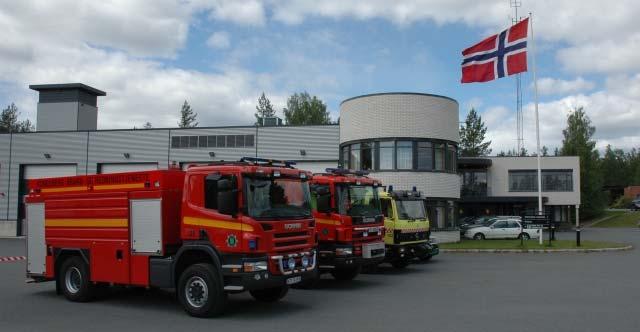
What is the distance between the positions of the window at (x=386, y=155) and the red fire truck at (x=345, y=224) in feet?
43.2

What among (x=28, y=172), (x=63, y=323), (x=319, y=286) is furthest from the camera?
(x=28, y=172)

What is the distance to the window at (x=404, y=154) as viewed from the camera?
27.7m

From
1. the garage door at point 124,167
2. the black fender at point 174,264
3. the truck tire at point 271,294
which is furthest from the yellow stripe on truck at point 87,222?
the garage door at point 124,167

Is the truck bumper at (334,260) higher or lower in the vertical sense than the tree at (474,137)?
lower

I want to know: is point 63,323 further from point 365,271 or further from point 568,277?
point 568,277

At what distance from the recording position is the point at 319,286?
14.3 metres

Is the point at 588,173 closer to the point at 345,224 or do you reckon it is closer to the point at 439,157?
the point at 439,157

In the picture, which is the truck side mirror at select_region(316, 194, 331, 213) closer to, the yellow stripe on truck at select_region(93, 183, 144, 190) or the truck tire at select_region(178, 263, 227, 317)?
the truck tire at select_region(178, 263, 227, 317)

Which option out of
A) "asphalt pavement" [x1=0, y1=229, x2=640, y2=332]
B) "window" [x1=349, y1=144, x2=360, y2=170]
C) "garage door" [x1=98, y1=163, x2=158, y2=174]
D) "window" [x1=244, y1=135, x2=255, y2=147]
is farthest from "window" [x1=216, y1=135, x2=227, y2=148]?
"asphalt pavement" [x1=0, y1=229, x2=640, y2=332]

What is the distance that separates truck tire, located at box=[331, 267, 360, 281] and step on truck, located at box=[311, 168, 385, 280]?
218mm

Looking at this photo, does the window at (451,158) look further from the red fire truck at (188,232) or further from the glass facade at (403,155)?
the red fire truck at (188,232)

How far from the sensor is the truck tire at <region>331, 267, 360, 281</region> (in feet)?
49.1

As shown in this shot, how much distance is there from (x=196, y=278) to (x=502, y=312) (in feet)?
17.8

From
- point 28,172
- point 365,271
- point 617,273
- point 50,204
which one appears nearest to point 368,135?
point 365,271
